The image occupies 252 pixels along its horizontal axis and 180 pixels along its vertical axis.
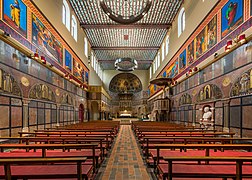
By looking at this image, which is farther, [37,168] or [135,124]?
[135,124]

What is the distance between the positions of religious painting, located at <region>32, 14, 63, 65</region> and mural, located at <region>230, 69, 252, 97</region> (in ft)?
29.6

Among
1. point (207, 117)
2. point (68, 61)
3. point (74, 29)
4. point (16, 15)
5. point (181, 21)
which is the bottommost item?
point (207, 117)

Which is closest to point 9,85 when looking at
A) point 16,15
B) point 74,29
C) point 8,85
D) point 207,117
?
point 8,85

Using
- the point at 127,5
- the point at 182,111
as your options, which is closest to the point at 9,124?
the point at 182,111

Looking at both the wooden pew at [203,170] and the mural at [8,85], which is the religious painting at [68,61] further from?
the wooden pew at [203,170]

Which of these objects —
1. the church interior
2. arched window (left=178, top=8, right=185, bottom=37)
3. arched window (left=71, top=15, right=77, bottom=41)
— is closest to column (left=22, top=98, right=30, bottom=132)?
the church interior

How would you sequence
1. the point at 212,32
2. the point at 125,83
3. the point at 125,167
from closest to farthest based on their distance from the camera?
the point at 125,167 < the point at 212,32 < the point at 125,83

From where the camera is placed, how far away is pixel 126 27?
17.8 metres

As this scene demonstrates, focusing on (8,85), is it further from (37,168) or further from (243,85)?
(243,85)

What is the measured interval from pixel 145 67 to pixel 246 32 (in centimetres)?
2913

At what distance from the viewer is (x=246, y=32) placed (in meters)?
6.61

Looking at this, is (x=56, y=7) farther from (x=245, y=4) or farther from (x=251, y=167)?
(x=251, y=167)

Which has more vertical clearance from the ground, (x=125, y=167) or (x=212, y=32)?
(x=212, y=32)

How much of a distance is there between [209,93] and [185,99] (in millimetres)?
3742
